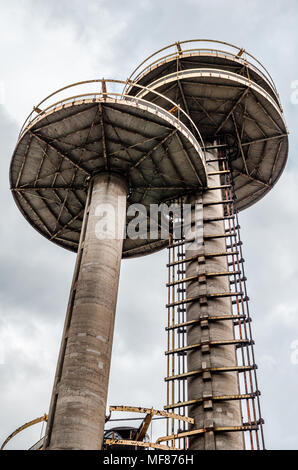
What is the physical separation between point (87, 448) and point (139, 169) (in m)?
17.2

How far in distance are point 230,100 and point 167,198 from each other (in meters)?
8.07

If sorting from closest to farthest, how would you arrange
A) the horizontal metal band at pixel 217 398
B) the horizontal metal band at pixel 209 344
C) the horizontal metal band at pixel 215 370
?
the horizontal metal band at pixel 217 398 < the horizontal metal band at pixel 215 370 < the horizontal metal band at pixel 209 344

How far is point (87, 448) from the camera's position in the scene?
18.2 metres

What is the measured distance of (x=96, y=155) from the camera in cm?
2814

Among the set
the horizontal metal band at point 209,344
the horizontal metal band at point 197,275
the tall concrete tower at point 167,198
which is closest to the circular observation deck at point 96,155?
the tall concrete tower at point 167,198

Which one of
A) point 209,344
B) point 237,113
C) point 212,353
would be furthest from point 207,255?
point 237,113

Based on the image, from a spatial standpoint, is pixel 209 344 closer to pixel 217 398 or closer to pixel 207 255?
pixel 217 398

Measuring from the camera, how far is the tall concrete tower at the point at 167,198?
21469 millimetres

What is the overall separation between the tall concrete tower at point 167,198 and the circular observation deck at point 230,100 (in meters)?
0.09

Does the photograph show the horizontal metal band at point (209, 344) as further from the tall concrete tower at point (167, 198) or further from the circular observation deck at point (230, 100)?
the circular observation deck at point (230, 100)

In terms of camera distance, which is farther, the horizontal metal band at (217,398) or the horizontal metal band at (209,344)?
the horizontal metal band at (209,344)

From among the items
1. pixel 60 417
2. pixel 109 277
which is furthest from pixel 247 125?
pixel 60 417

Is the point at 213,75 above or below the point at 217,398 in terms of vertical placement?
above

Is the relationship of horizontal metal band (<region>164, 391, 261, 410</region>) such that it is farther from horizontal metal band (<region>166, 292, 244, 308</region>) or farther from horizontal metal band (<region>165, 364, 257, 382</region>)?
horizontal metal band (<region>166, 292, 244, 308</region>)
